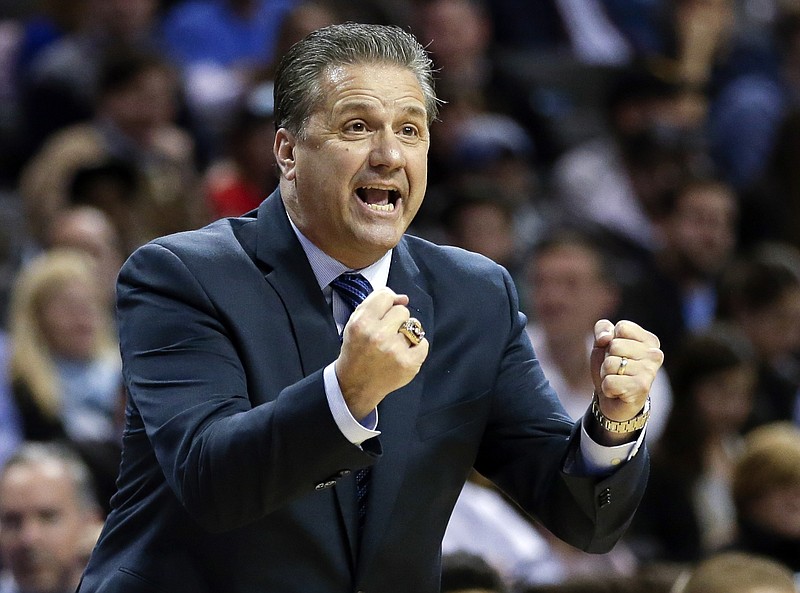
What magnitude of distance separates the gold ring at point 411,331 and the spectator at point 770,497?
2.97 meters

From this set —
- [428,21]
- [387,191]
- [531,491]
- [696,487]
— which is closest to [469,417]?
[531,491]

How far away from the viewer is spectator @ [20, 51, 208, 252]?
6.27 m

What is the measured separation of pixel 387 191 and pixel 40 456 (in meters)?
2.67

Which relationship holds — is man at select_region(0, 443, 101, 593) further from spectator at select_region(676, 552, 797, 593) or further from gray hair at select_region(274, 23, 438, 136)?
gray hair at select_region(274, 23, 438, 136)

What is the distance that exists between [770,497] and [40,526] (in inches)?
90.8

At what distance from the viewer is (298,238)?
238 cm

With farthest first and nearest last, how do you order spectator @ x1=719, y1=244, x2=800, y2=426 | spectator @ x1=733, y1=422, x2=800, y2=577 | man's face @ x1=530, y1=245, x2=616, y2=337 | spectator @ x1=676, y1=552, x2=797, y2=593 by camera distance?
spectator @ x1=719, y1=244, x2=800, y2=426
man's face @ x1=530, y1=245, x2=616, y2=337
spectator @ x1=733, y1=422, x2=800, y2=577
spectator @ x1=676, y1=552, x2=797, y2=593

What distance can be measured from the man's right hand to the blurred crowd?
150 cm

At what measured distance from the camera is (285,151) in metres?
2.39

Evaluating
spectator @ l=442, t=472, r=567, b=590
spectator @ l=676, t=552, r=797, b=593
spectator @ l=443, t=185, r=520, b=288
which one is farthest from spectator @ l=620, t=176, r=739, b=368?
spectator @ l=676, t=552, r=797, b=593

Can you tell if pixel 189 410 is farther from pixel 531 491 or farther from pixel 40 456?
pixel 40 456

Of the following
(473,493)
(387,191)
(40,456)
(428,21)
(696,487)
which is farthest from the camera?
(428,21)

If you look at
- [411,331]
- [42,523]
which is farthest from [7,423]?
[411,331]

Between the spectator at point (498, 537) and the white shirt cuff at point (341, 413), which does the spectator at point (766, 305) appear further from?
the white shirt cuff at point (341, 413)
